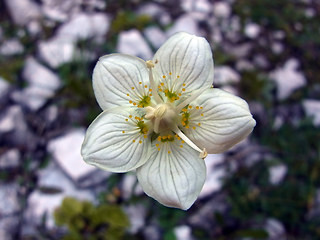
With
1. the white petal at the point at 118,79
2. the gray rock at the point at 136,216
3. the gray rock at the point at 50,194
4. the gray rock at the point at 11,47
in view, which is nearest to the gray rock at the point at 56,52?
the gray rock at the point at 11,47

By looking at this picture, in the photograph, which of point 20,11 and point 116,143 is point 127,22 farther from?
point 116,143

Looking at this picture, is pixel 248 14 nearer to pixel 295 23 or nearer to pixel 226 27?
pixel 226 27

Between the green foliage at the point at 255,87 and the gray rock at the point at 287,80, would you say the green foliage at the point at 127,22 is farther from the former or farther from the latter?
the gray rock at the point at 287,80

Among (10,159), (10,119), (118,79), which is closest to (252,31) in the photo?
(118,79)

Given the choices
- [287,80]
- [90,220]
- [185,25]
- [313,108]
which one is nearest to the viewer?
[90,220]

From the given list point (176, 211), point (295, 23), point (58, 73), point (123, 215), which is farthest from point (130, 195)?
point (295, 23)

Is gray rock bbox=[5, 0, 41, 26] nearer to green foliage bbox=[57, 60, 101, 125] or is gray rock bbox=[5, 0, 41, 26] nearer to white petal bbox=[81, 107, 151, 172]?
green foliage bbox=[57, 60, 101, 125]
